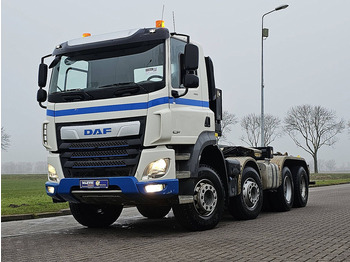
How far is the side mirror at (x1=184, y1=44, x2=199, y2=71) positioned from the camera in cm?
748

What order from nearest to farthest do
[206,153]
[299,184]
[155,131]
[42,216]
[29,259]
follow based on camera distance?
[29,259] → [155,131] → [206,153] → [42,216] → [299,184]

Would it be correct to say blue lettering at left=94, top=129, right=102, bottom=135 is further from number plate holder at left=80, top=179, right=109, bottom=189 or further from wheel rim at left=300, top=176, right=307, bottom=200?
wheel rim at left=300, top=176, right=307, bottom=200

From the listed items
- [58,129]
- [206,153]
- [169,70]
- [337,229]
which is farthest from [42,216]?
[337,229]

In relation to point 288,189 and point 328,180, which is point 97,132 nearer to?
point 288,189

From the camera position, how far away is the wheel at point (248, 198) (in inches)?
383

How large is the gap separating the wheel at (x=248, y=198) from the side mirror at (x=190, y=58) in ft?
10.3

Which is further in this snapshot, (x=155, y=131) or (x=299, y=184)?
(x=299, y=184)

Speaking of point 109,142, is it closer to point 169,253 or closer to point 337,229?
point 169,253

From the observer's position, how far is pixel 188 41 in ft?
25.9

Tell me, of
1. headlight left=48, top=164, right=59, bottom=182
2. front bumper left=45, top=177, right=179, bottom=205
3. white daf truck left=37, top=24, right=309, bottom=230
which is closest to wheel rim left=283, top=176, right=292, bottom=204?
white daf truck left=37, top=24, right=309, bottom=230

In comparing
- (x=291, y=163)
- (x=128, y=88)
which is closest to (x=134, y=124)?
(x=128, y=88)

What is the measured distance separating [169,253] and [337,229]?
3.48 metres

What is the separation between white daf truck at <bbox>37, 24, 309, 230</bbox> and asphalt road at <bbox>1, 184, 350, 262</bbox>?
63 centimetres

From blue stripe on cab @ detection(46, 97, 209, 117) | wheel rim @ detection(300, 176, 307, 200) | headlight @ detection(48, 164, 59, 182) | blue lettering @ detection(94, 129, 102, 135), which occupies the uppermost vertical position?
blue stripe on cab @ detection(46, 97, 209, 117)
